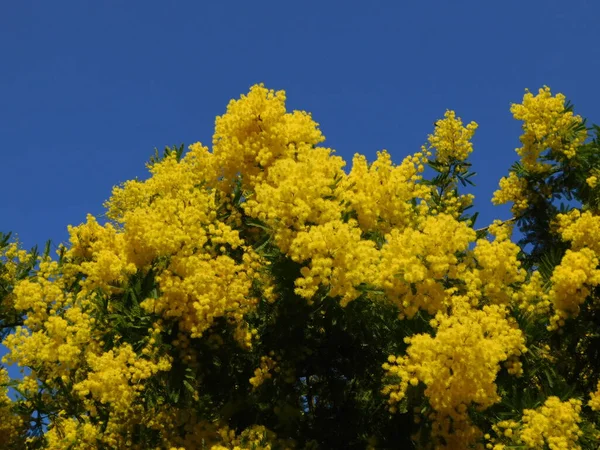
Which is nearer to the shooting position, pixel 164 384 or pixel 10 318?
pixel 164 384

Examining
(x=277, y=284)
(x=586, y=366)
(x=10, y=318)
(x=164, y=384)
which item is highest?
(x=10, y=318)

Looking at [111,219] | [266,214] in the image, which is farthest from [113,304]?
[111,219]

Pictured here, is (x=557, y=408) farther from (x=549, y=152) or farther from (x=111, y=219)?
(x=111, y=219)

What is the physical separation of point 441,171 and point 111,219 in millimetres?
8900

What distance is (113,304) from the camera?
12227mm

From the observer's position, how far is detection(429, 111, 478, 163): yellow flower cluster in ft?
50.5

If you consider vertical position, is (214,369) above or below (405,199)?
below

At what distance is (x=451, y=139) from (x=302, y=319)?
236 inches

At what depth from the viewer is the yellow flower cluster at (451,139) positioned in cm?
1539

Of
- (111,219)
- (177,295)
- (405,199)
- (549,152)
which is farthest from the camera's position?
(111,219)

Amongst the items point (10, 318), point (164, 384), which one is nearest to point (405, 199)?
Result: point (164, 384)

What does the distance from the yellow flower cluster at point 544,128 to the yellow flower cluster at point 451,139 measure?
3.91ft

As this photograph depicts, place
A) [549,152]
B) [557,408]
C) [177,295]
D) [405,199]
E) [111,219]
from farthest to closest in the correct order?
[111,219] → [549,152] → [405,199] → [177,295] → [557,408]

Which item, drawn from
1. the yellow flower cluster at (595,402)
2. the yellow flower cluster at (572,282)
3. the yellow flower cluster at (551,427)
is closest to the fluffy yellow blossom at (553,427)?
the yellow flower cluster at (551,427)
